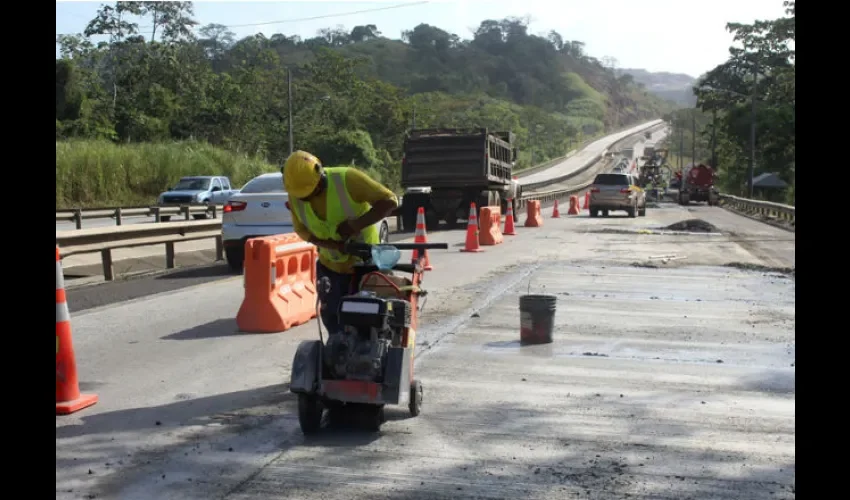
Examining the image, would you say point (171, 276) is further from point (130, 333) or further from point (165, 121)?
point (165, 121)

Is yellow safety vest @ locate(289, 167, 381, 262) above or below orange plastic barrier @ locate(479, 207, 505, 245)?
above

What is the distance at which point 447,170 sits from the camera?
94.5ft

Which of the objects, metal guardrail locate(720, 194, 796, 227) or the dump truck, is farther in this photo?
metal guardrail locate(720, 194, 796, 227)

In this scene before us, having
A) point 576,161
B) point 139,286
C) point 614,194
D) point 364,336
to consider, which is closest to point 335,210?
point 364,336

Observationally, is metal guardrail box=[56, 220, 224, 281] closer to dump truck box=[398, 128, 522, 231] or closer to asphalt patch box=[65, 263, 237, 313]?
asphalt patch box=[65, 263, 237, 313]

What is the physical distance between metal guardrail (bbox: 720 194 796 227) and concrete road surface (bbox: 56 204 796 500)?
24.7 m

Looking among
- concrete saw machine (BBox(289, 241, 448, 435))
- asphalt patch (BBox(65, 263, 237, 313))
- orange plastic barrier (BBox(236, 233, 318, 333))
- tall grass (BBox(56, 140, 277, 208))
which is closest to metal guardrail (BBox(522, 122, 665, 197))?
tall grass (BBox(56, 140, 277, 208))

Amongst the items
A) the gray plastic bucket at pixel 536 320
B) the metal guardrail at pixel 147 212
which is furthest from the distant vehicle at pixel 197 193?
the gray plastic bucket at pixel 536 320

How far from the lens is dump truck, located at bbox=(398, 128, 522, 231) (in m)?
28.5

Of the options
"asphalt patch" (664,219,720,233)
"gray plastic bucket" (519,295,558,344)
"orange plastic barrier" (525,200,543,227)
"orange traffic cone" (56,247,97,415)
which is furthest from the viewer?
"orange plastic barrier" (525,200,543,227)

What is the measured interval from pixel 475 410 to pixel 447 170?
73.3ft
